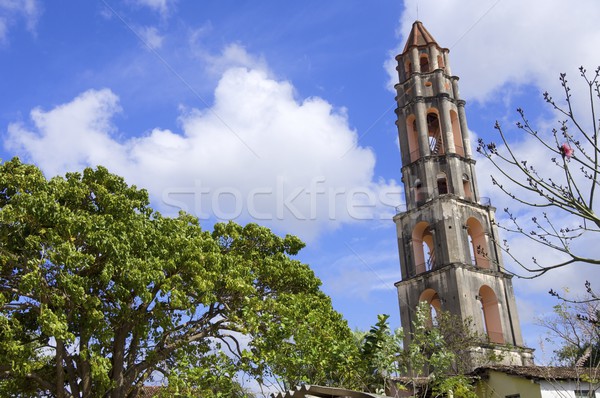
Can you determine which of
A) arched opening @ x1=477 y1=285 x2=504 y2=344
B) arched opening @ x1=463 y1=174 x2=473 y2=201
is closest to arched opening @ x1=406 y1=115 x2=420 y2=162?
arched opening @ x1=463 y1=174 x2=473 y2=201

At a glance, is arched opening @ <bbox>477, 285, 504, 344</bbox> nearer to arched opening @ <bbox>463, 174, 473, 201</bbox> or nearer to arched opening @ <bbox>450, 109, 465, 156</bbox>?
arched opening @ <bbox>463, 174, 473, 201</bbox>

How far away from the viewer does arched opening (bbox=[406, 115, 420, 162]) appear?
103 ft

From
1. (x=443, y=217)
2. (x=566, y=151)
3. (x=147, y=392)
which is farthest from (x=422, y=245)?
(x=566, y=151)

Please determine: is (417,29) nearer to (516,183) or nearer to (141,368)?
(141,368)

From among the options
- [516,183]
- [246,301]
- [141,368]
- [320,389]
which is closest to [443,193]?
[246,301]

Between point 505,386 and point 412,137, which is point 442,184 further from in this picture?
point 505,386

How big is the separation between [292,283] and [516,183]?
13.1 m

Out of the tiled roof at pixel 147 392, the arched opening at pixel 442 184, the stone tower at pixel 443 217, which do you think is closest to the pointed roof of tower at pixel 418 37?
the stone tower at pixel 443 217

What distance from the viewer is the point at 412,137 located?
106ft

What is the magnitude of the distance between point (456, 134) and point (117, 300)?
22.7 m

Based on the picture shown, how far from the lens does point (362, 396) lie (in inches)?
290

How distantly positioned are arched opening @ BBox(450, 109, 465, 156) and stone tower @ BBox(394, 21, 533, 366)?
53mm

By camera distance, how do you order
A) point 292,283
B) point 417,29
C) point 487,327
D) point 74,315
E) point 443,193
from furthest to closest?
point 417,29, point 443,193, point 487,327, point 292,283, point 74,315

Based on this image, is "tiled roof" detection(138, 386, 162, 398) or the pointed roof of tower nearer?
"tiled roof" detection(138, 386, 162, 398)
